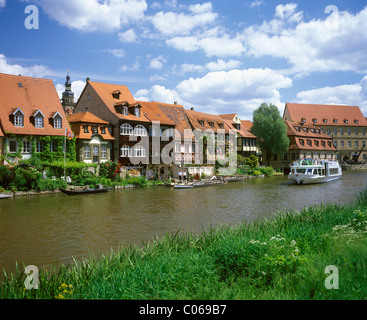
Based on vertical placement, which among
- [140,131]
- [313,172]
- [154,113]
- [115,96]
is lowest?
[313,172]

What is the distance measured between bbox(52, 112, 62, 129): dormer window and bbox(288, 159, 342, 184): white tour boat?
95.0 feet

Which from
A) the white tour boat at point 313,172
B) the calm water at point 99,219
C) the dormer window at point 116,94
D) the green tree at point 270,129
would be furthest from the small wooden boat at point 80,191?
the green tree at point 270,129

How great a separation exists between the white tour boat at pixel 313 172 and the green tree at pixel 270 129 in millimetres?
15451

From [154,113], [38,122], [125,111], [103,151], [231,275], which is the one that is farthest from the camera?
[154,113]

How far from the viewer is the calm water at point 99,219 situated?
47.4 feet

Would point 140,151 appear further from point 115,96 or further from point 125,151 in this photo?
point 115,96

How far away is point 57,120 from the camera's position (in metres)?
38.1

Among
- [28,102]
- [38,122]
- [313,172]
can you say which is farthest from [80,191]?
[313,172]

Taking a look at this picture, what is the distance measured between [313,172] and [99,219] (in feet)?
119

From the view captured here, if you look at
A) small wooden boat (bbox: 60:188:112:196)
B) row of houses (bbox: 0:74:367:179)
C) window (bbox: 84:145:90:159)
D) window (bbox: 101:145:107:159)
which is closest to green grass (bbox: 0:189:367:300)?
small wooden boat (bbox: 60:188:112:196)

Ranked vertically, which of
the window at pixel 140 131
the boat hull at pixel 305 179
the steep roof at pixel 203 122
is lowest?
the boat hull at pixel 305 179

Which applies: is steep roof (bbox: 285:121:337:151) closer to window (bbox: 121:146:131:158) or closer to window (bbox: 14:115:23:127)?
window (bbox: 121:146:131:158)

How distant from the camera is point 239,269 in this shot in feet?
28.6

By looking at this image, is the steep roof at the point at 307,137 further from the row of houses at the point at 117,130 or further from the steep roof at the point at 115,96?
the steep roof at the point at 115,96
